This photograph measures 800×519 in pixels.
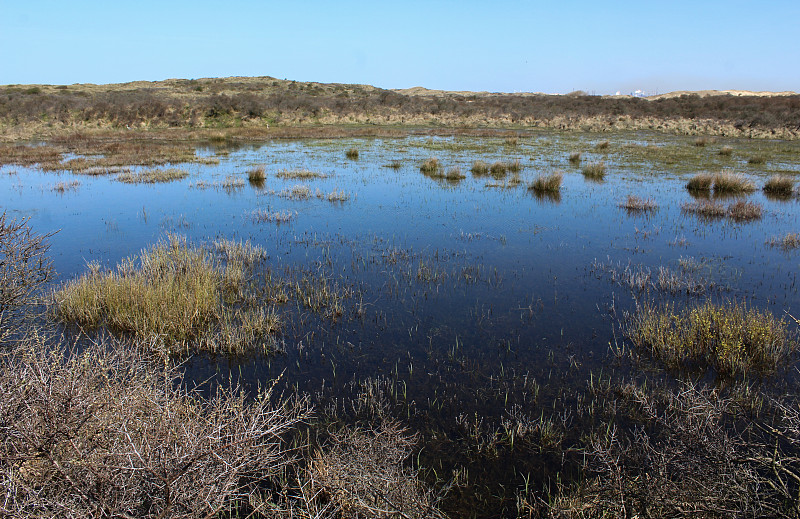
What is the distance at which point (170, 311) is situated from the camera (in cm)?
669

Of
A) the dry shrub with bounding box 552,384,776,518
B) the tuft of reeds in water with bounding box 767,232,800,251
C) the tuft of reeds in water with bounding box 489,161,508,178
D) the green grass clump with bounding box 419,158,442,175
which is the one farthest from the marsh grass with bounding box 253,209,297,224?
the tuft of reeds in water with bounding box 767,232,800,251

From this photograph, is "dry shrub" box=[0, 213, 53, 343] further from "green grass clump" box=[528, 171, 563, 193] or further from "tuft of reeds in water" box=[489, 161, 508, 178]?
"tuft of reeds in water" box=[489, 161, 508, 178]

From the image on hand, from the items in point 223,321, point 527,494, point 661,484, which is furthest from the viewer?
point 223,321

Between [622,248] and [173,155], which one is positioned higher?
[173,155]

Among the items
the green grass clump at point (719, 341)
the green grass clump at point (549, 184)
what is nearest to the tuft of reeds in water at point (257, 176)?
the green grass clump at point (549, 184)

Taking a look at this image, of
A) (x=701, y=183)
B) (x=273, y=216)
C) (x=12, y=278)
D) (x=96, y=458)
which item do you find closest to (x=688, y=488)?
(x=96, y=458)

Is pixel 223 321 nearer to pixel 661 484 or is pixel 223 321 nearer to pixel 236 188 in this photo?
pixel 661 484

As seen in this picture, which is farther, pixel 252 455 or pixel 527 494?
pixel 527 494

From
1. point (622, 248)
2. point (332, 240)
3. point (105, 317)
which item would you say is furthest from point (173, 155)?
point (622, 248)

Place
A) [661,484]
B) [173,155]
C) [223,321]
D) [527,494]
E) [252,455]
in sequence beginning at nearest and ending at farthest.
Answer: [661,484] < [252,455] < [527,494] < [223,321] < [173,155]

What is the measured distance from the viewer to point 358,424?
4.77m

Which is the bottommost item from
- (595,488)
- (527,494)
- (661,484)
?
(527,494)

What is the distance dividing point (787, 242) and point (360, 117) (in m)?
44.8

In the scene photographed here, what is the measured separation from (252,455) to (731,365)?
5.63 m
